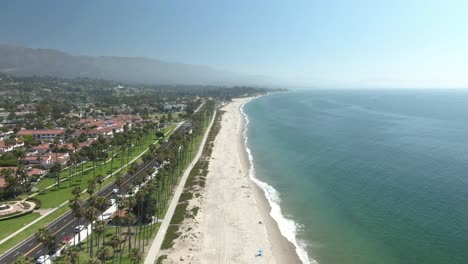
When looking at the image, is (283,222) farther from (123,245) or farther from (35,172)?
(35,172)

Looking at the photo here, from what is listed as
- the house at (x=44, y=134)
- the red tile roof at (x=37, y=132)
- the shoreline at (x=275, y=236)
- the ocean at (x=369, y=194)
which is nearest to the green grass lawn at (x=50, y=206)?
the shoreline at (x=275, y=236)

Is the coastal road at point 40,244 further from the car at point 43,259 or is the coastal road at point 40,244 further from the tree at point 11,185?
the tree at point 11,185

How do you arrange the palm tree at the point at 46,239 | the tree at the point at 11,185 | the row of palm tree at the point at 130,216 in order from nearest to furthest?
the palm tree at the point at 46,239
the row of palm tree at the point at 130,216
the tree at the point at 11,185

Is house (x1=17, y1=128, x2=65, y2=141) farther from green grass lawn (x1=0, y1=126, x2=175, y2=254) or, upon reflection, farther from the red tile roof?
green grass lawn (x1=0, y1=126, x2=175, y2=254)

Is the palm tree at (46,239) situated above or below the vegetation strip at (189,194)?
above

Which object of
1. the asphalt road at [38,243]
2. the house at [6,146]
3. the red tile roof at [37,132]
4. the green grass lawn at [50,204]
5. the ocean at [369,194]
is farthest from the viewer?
the red tile roof at [37,132]

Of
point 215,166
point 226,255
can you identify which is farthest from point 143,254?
point 215,166

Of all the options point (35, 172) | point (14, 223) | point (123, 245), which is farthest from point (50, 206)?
point (123, 245)
